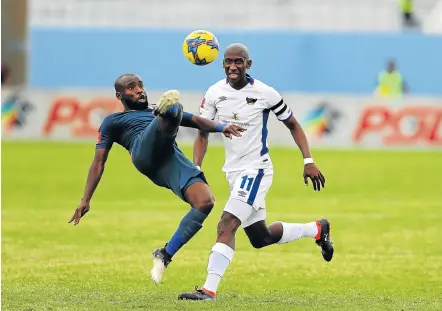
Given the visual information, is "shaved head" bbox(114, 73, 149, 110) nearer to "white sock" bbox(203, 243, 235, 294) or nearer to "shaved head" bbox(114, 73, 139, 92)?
"shaved head" bbox(114, 73, 139, 92)

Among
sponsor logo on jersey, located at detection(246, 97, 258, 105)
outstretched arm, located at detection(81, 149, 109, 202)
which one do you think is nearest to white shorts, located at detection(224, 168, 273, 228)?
sponsor logo on jersey, located at detection(246, 97, 258, 105)

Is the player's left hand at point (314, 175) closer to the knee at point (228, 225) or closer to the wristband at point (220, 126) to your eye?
the knee at point (228, 225)

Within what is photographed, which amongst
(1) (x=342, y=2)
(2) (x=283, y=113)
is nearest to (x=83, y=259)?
(2) (x=283, y=113)

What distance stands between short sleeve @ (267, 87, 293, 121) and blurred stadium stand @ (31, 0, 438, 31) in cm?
3008

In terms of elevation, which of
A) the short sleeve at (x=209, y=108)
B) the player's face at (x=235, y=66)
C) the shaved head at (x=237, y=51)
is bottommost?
the short sleeve at (x=209, y=108)

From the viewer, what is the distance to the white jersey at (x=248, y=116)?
32.4ft

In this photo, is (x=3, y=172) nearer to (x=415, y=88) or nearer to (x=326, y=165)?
(x=326, y=165)

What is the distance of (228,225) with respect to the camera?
9562 millimetres

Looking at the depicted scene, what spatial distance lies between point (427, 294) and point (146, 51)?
99.8 ft

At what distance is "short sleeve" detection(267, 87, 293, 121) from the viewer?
32.6 feet

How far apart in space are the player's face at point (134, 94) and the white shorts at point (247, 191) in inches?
40.9

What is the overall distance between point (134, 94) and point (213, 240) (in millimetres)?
5349

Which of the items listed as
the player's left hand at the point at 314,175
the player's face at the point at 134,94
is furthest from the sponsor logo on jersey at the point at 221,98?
the player's left hand at the point at 314,175

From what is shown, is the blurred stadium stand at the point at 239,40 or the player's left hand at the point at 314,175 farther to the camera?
the blurred stadium stand at the point at 239,40
